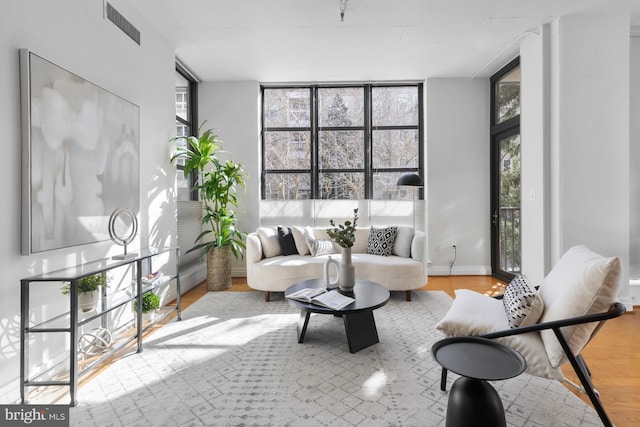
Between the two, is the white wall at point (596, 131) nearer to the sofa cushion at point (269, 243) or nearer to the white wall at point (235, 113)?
the sofa cushion at point (269, 243)

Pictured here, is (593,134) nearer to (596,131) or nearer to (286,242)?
(596,131)

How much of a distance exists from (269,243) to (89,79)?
2.43 meters

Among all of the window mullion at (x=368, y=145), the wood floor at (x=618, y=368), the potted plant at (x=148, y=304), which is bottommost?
the wood floor at (x=618, y=368)

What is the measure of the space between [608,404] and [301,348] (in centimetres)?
189

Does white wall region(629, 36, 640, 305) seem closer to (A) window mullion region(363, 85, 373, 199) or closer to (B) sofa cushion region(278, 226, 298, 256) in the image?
(A) window mullion region(363, 85, 373, 199)

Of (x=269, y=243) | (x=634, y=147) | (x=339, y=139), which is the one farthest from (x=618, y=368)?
(x=339, y=139)

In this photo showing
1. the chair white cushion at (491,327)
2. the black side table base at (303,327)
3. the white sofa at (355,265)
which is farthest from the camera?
the white sofa at (355,265)

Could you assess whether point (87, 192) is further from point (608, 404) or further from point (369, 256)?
point (608, 404)

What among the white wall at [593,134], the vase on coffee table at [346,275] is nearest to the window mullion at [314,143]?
the vase on coffee table at [346,275]

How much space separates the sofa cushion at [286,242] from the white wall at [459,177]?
6.96 feet

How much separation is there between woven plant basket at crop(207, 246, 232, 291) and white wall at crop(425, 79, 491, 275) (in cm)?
297

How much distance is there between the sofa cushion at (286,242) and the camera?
4164mm

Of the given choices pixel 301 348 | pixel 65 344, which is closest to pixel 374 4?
pixel 301 348
